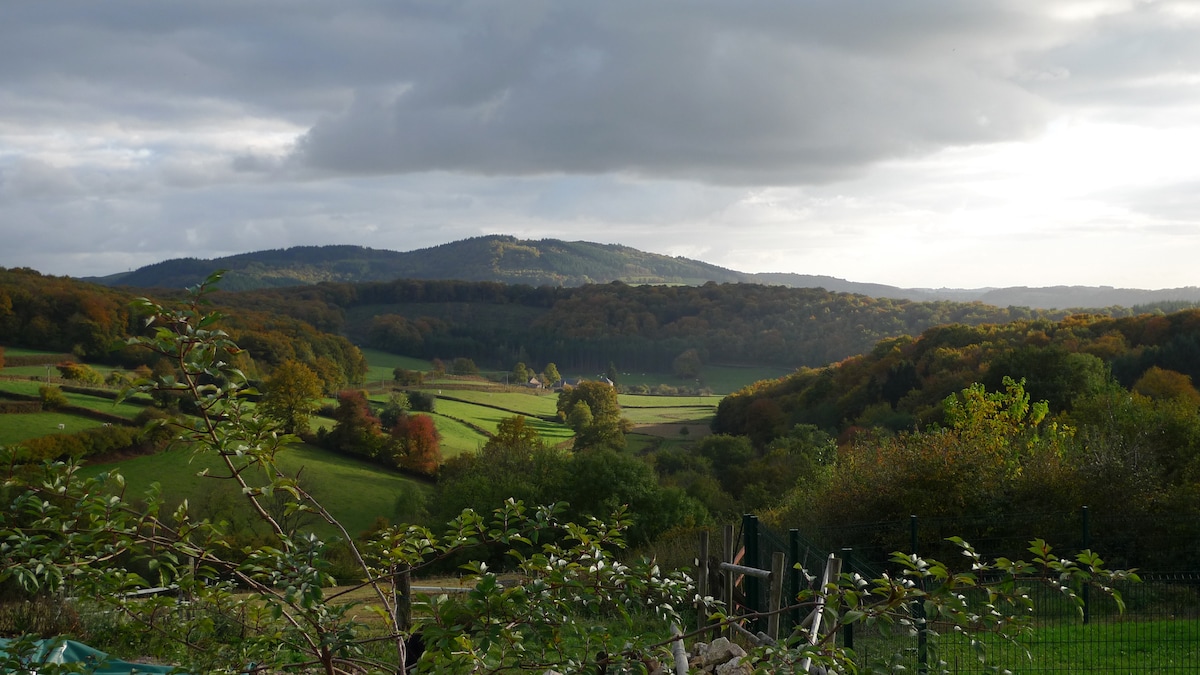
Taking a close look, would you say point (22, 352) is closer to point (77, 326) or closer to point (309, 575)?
point (77, 326)

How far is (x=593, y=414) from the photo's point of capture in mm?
74312

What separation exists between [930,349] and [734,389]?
3808cm

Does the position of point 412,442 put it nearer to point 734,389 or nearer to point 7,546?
point 734,389

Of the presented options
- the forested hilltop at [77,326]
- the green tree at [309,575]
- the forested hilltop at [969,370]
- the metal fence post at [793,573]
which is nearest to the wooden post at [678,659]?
the green tree at [309,575]

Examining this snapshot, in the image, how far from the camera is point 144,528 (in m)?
3.36

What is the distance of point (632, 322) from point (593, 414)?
41.2 meters

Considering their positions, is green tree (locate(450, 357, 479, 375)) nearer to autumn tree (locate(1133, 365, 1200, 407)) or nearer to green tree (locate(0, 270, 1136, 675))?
autumn tree (locate(1133, 365, 1200, 407))

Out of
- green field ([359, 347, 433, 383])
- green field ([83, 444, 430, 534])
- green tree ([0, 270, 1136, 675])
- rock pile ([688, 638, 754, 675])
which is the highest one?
green tree ([0, 270, 1136, 675])

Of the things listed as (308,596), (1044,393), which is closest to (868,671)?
(308,596)

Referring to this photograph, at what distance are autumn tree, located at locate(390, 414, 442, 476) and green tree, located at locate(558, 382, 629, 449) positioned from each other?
1051 centimetres

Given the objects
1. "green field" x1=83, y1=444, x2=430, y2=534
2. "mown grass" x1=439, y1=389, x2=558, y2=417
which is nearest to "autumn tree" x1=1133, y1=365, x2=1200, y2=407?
"green field" x1=83, y1=444, x2=430, y2=534

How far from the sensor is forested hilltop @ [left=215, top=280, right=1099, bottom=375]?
97.6m

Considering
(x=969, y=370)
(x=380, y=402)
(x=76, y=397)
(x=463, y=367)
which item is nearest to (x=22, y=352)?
(x=76, y=397)

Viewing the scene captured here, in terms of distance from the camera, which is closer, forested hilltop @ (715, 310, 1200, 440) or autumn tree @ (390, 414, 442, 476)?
forested hilltop @ (715, 310, 1200, 440)
